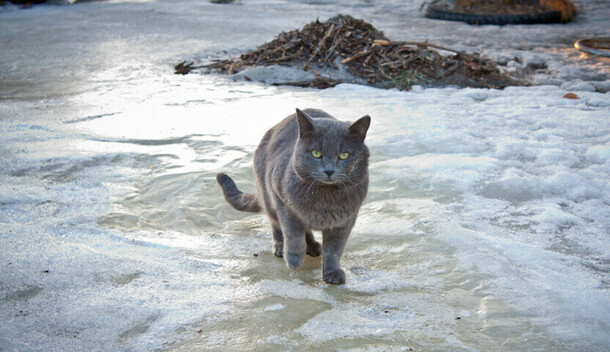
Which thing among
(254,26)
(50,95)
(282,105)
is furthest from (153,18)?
(282,105)

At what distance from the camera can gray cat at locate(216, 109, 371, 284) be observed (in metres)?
2.43

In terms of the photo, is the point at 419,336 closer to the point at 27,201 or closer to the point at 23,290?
the point at 23,290

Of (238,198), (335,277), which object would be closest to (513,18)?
(238,198)

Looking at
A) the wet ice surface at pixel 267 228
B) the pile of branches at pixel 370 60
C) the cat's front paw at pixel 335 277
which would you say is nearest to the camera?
the wet ice surface at pixel 267 228

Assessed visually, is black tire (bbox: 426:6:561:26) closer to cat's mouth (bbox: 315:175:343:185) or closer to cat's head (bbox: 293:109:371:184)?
cat's head (bbox: 293:109:371:184)

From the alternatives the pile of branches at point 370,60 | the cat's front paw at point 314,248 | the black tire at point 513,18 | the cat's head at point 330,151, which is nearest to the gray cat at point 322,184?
the cat's head at point 330,151

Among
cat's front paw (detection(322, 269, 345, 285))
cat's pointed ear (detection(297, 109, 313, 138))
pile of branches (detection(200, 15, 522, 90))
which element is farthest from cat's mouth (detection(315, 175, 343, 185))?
pile of branches (detection(200, 15, 522, 90))

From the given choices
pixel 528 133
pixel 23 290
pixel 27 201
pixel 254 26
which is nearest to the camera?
pixel 23 290

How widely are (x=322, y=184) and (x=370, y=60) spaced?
4639mm

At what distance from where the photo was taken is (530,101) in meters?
5.52

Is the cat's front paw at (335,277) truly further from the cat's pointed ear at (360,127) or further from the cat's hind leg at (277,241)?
the cat's pointed ear at (360,127)

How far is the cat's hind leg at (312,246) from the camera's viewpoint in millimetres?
3000

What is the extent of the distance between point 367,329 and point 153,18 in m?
10.3

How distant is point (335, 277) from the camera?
2559 millimetres
